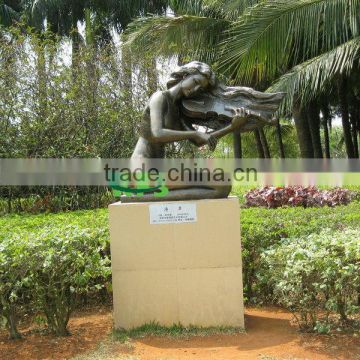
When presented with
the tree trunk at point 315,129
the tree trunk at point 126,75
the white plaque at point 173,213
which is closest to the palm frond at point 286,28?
the tree trunk at point 126,75

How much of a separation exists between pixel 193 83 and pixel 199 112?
0.27 meters

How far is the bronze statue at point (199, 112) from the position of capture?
424 centimetres

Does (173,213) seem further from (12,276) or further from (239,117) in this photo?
(12,276)

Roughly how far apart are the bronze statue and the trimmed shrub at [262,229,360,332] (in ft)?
2.79

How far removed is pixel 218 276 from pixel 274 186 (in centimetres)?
721

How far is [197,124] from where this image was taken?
4621 mm

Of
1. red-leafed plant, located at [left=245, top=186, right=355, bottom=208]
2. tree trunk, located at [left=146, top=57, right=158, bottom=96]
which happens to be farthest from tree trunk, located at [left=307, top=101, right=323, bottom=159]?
tree trunk, located at [left=146, top=57, right=158, bottom=96]

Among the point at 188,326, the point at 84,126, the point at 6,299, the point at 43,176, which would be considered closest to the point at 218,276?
the point at 188,326

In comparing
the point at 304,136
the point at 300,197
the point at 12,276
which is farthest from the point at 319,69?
the point at 12,276

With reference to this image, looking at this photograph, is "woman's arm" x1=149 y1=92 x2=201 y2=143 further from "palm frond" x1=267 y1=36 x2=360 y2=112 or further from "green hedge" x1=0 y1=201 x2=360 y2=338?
"palm frond" x1=267 y1=36 x2=360 y2=112

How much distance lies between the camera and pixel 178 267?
420 cm

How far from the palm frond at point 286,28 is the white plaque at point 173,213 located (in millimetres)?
7003

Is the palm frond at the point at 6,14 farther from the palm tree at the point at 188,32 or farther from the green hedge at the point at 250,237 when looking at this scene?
the green hedge at the point at 250,237

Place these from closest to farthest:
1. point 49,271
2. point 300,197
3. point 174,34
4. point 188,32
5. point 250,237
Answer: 1. point 49,271
2. point 250,237
3. point 300,197
4. point 174,34
5. point 188,32
